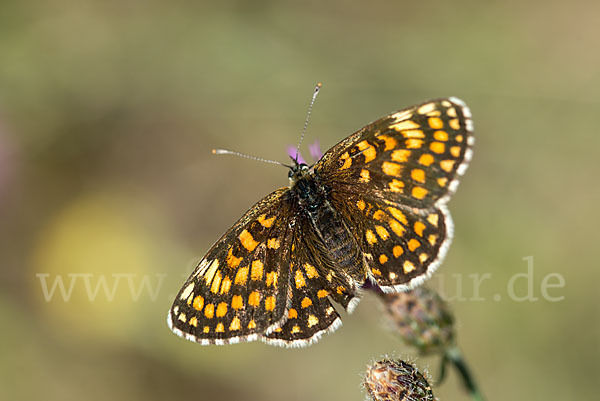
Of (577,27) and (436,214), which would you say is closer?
(436,214)

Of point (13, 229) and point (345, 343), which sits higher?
point (13, 229)

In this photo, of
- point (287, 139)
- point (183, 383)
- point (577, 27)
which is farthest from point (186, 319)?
point (577, 27)

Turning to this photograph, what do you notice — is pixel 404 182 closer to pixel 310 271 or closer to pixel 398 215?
pixel 398 215

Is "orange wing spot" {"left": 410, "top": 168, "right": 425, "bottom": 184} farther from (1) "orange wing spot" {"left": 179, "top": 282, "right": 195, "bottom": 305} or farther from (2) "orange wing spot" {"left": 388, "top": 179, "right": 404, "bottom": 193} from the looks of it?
(1) "orange wing spot" {"left": 179, "top": 282, "right": 195, "bottom": 305}

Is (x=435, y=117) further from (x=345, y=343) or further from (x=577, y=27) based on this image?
(x=577, y=27)

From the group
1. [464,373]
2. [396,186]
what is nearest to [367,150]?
[396,186]

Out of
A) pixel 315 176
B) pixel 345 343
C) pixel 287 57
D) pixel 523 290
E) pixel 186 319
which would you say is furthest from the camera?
pixel 287 57

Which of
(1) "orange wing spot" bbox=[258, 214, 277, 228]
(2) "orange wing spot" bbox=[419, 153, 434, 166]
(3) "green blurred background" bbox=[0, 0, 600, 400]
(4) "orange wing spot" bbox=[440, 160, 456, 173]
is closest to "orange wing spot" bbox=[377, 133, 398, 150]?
(2) "orange wing spot" bbox=[419, 153, 434, 166]

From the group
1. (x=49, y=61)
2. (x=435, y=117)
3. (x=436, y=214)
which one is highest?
(x=49, y=61)
